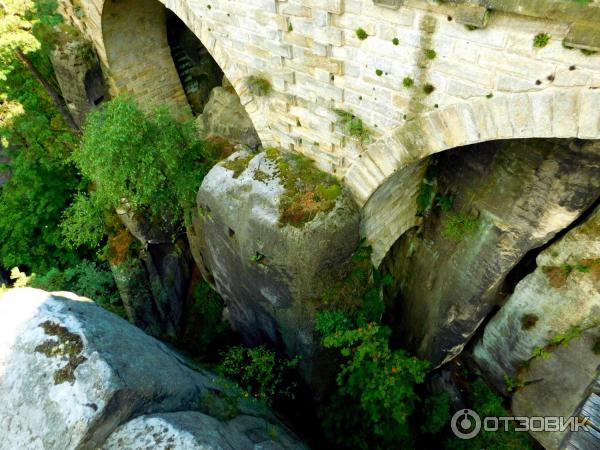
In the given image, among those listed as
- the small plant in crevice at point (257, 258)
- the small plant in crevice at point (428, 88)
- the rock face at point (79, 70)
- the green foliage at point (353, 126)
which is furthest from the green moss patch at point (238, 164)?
the rock face at point (79, 70)

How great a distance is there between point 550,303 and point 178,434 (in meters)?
5.28

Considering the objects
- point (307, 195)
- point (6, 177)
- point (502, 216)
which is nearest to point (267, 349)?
point (307, 195)

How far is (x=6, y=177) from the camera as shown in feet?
53.4

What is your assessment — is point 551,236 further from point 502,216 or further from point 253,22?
point 253,22

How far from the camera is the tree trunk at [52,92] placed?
11723 mm

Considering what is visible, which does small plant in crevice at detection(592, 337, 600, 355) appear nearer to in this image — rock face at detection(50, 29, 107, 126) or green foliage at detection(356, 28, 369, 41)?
green foliage at detection(356, 28, 369, 41)

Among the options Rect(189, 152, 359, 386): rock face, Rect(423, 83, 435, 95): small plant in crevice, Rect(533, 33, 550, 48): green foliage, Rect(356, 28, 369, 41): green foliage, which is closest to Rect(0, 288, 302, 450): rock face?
Rect(189, 152, 359, 386): rock face

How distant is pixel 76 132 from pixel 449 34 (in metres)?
12.5

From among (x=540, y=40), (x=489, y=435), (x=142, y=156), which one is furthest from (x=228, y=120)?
(x=489, y=435)

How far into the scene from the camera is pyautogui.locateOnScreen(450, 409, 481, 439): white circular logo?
728 centimetres

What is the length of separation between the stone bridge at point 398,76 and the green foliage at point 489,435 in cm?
315

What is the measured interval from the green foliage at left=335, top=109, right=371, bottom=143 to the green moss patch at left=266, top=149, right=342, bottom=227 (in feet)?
2.97

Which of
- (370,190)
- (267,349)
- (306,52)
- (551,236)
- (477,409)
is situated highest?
(306,52)

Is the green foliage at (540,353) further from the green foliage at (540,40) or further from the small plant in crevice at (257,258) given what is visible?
the green foliage at (540,40)
